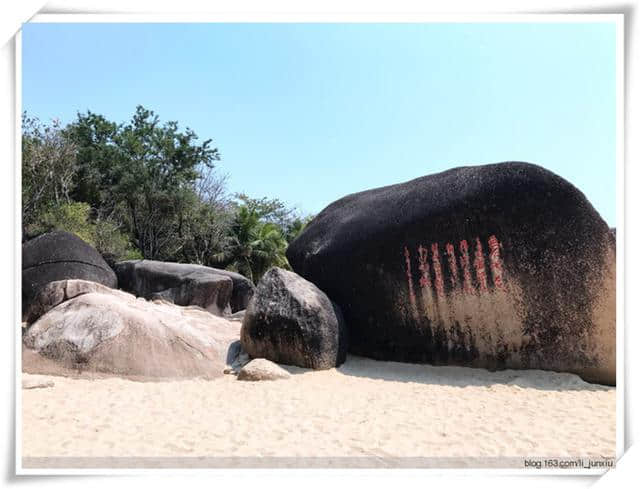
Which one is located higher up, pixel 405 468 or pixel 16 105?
pixel 16 105

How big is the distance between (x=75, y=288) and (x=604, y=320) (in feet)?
21.4

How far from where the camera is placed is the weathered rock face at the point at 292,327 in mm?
5836

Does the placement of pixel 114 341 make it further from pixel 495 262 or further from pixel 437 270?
pixel 495 262

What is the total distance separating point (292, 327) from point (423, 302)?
173 cm

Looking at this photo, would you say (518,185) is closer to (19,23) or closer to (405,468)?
(405,468)

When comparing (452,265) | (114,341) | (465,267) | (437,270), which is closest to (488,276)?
(465,267)

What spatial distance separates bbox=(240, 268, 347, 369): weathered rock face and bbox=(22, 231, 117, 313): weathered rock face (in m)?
4.11

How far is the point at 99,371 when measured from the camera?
504 cm

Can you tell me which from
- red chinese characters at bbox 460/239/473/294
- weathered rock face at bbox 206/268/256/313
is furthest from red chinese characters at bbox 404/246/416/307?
weathered rock face at bbox 206/268/256/313

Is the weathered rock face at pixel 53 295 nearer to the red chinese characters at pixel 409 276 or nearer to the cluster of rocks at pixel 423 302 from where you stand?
the cluster of rocks at pixel 423 302

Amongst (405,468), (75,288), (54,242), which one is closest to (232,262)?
(54,242)

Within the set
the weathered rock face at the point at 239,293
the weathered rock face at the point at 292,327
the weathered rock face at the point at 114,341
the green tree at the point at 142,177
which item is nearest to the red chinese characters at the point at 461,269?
the weathered rock face at the point at 292,327

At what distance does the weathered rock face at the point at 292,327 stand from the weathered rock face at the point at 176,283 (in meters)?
4.24

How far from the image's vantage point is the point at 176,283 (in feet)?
33.4
